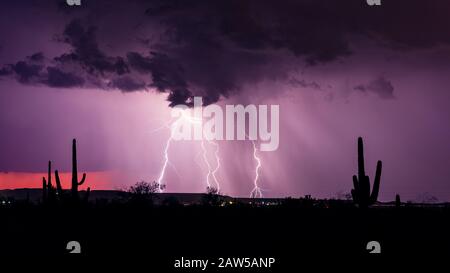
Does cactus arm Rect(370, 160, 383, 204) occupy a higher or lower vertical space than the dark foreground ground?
higher

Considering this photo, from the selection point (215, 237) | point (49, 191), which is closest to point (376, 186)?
point (215, 237)

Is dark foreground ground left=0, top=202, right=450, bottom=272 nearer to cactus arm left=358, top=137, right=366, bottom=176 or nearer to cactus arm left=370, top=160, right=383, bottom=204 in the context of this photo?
cactus arm left=370, top=160, right=383, bottom=204

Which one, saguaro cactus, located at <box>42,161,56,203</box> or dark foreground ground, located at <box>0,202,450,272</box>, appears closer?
dark foreground ground, located at <box>0,202,450,272</box>

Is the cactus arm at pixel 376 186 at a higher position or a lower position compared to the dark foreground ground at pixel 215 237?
higher

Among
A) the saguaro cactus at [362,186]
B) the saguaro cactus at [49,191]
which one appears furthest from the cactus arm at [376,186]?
the saguaro cactus at [49,191]

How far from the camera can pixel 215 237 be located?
2936cm

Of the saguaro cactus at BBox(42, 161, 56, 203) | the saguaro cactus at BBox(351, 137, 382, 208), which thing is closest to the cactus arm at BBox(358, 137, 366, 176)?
the saguaro cactus at BBox(351, 137, 382, 208)

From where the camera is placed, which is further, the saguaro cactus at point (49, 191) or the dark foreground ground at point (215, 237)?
the saguaro cactus at point (49, 191)

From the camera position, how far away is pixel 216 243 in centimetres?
2761

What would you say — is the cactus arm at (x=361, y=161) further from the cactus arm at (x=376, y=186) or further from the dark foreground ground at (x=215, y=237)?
the dark foreground ground at (x=215, y=237)

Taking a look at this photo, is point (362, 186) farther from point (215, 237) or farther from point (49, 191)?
point (49, 191)

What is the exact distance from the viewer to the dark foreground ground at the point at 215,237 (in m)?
24.4

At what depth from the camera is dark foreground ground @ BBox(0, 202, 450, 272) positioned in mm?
24375
